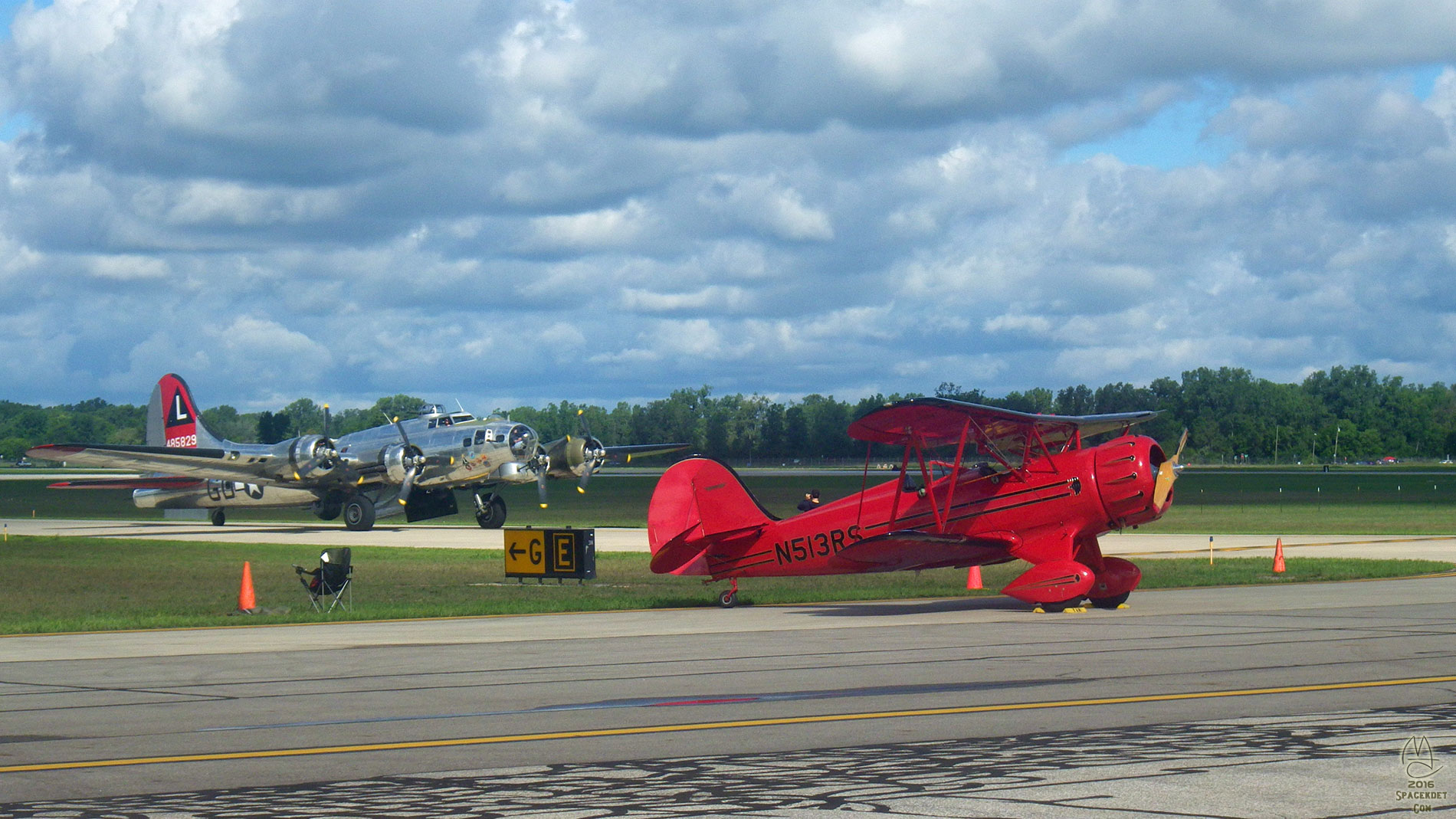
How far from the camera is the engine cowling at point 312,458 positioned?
50.7 m

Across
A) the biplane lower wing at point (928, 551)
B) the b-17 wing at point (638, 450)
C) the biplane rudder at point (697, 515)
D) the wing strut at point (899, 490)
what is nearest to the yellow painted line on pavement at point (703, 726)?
the biplane lower wing at point (928, 551)

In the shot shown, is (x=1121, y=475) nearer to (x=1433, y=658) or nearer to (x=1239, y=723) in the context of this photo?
(x=1433, y=658)

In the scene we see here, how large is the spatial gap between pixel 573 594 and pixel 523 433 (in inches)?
953

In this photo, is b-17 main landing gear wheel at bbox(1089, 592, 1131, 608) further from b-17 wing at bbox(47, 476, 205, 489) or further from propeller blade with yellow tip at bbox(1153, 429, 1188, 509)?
b-17 wing at bbox(47, 476, 205, 489)

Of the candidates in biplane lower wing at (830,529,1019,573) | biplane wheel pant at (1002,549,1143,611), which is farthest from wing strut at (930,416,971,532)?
biplane wheel pant at (1002,549,1143,611)

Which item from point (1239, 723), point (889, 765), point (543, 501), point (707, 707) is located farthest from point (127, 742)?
point (543, 501)

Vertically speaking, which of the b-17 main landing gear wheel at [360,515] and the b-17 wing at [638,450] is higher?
the b-17 wing at [638,450]

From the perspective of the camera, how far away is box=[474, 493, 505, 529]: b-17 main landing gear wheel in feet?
168

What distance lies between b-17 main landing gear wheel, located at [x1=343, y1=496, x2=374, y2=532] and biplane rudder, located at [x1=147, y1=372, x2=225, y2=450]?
9.46 m

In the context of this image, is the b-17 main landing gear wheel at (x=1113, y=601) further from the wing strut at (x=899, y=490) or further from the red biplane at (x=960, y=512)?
the wing strut at (x=899, y=490)

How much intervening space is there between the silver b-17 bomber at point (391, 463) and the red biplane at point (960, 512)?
2391 cm

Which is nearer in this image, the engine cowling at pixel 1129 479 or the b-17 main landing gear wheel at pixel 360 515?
the engine cowling at pixel 1129 479

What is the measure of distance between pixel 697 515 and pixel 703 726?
42.7 ft

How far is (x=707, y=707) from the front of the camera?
11500mm
